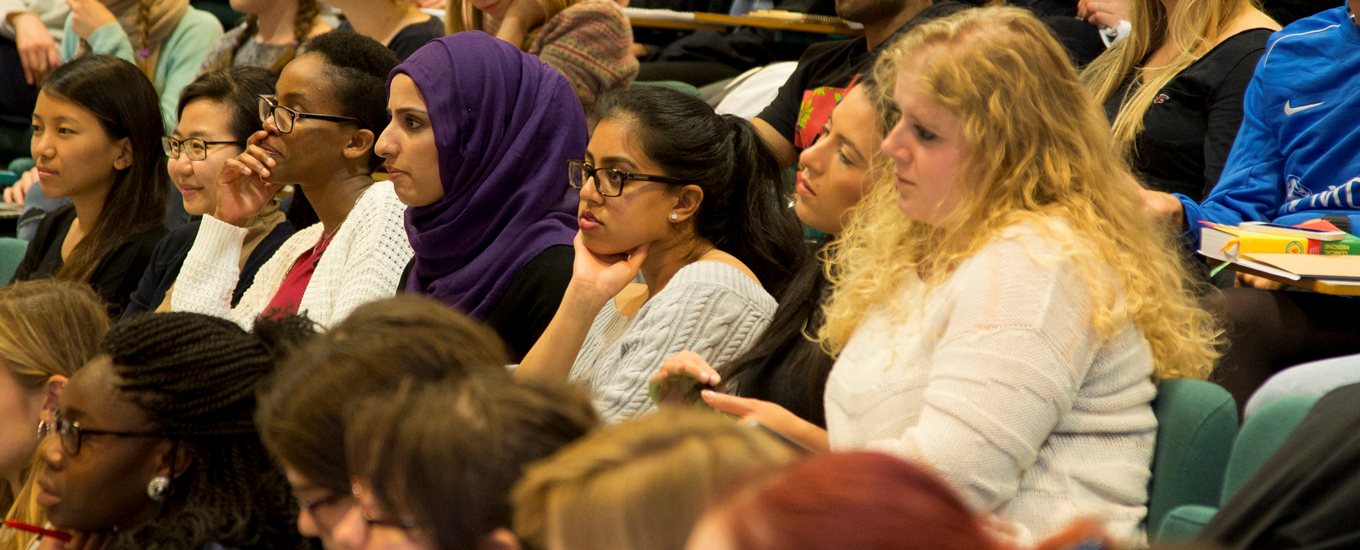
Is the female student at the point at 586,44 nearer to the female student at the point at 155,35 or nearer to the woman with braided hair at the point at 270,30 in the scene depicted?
the woman with braided hair at the point at 270,30

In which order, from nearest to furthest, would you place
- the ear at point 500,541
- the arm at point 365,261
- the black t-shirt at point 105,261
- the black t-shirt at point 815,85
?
the ear at point 500,541 → the arm at point 365,261 → the black t-shirt at point 815,85 → the black t-shirt at point 105,261

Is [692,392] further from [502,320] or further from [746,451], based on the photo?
[746,451]

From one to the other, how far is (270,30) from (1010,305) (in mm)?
3541

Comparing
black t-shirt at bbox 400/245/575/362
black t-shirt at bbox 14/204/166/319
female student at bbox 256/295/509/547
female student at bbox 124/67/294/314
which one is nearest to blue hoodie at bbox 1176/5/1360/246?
black t-shirt at bbox 400/245/575/362

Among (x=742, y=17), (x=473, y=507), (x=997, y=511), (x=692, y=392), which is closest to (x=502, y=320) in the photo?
(x=692, y=392)

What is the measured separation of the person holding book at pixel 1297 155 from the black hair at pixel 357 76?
1705mm

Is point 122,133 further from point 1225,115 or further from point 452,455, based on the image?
point 452,455

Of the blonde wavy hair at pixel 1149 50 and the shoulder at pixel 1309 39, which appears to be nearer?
the shoulder at pixel 1309 39

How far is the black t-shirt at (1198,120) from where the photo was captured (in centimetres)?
280

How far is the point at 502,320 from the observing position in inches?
110

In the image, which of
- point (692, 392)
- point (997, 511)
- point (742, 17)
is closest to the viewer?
point (997, 511)

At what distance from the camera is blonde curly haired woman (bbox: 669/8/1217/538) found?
1.69 metres

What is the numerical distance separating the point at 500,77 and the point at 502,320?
52 cm

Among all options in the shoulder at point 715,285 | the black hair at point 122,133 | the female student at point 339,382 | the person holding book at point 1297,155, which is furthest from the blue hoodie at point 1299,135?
the black hair at point 122,133
